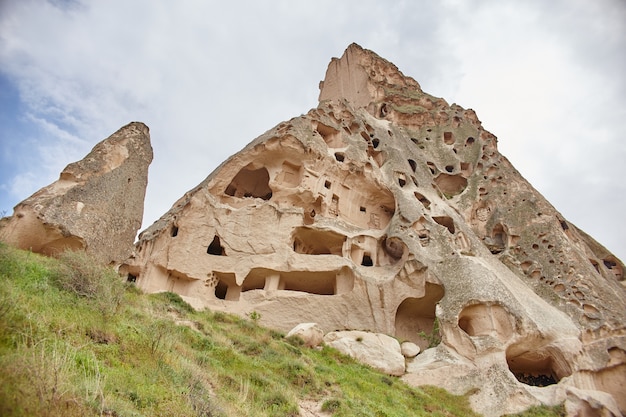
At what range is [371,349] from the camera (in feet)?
38.9

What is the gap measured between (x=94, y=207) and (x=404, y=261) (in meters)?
10.3

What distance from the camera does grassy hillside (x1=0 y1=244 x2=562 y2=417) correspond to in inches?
140

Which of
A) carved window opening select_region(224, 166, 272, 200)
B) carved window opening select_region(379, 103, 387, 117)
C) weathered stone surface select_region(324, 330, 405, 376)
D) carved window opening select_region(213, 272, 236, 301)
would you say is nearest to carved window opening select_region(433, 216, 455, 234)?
weathered stone surface select_region(324, 330, 405, 376)

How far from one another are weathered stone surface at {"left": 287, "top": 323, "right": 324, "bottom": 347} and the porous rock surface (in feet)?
8.59

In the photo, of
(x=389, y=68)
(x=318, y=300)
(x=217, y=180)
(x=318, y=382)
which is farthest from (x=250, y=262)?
(x=389, y=68)

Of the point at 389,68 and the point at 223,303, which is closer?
the point at 223,303

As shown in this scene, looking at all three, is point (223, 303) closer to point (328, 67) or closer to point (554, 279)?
point (554, 279)

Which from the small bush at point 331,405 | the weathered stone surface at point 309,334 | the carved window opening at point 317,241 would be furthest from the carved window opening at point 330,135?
the small bush at point 331,405

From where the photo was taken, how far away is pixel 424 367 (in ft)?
38.7

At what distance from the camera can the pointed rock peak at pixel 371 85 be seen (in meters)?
30.3

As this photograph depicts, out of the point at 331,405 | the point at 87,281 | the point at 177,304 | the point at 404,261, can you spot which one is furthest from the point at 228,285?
the point at 331,405

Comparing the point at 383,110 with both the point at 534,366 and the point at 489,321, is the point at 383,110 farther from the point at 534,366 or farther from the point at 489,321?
the point at 534,366

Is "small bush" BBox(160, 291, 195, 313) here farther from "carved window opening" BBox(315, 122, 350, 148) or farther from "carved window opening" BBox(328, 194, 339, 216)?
"carved window opening" BBox(315, 122, 350, 148)

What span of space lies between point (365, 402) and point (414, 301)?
757cm
